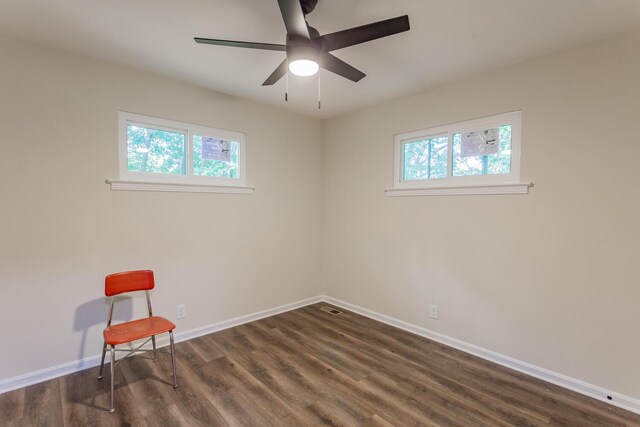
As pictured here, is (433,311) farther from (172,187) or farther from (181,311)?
(172,187)

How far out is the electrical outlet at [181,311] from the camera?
2.94 meters

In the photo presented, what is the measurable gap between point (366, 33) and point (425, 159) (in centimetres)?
182

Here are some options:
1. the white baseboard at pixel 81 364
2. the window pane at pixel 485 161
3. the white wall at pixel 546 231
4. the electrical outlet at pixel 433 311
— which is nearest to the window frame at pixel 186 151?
the white baseboard at pixel 81 364


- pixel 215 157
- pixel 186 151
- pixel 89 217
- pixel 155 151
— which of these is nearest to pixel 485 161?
pixel 215 157

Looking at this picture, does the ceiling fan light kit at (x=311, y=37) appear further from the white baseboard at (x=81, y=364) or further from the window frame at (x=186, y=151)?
the white baseboard at (x=81, y=364)

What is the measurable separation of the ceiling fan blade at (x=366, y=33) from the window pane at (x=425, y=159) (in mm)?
1661

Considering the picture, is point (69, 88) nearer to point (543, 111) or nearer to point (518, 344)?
point (543, 111)

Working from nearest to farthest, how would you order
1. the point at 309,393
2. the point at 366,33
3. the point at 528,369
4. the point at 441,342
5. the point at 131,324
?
the point at 366,33, the point at 309,393, the point at 131,324, the point at 528,369, the point at 441,342

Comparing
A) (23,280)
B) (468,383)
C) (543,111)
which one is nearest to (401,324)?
(468,383)

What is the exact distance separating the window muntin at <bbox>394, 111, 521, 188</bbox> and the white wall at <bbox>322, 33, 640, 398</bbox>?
0.27 feet

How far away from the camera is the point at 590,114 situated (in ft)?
7.10

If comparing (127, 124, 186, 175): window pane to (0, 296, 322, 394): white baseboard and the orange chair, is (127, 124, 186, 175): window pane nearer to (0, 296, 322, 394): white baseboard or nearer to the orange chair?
the orange chair

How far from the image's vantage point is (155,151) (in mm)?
2824

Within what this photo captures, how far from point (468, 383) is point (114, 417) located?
92.5 inches
